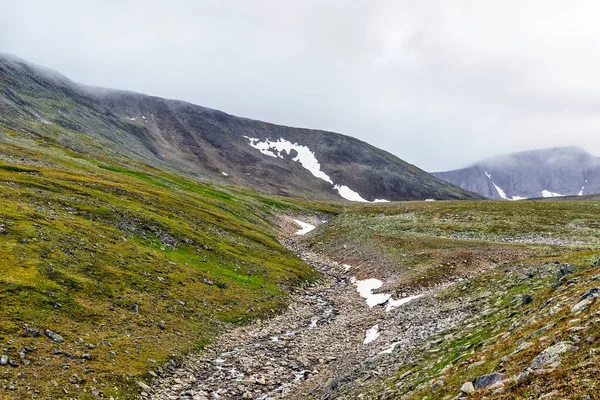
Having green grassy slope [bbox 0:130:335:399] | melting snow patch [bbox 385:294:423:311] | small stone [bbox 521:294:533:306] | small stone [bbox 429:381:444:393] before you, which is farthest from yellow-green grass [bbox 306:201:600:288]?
small stone [bbox 429:381:444:393]

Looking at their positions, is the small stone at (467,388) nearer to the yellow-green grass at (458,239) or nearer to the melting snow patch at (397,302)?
the melting snow patch at (397,302)

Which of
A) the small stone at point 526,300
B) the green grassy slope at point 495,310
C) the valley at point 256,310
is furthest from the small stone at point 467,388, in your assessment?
the small stone at point 526,300

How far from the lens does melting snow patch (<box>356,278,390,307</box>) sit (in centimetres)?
4262

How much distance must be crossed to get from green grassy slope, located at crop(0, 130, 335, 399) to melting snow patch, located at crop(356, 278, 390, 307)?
7472 millimetres

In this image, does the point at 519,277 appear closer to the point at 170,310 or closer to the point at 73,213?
the point at 170,310

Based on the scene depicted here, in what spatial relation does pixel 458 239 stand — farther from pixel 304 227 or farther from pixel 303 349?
pixel 304 227

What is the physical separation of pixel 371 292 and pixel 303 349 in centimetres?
1888

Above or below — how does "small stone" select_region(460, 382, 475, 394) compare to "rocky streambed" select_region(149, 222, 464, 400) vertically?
above

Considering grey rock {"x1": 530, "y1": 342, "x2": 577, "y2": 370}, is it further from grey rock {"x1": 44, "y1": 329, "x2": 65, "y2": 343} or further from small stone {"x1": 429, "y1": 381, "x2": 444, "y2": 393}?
grey rock {"x1": 44, "y1": 329, "x2": 65, "y2": 343}

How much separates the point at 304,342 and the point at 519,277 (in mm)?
18733

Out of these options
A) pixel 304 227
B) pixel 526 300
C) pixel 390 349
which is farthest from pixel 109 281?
pixel 304 227

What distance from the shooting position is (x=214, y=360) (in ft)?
89.6

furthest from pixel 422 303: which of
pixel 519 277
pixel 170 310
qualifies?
pixel 170 310

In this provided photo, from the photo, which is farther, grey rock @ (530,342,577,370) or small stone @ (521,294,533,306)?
small stone @ (521,294,533,306)
